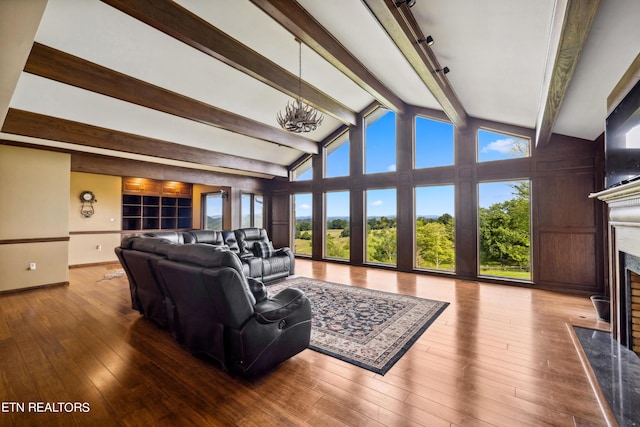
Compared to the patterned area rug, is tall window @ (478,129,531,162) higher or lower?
higher

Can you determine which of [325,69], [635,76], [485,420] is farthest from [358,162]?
[485,420]

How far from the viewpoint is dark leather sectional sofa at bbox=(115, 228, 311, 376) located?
6.70 ft

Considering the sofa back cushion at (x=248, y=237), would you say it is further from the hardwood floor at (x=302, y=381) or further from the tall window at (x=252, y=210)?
the tall window at (x=252, y=210)

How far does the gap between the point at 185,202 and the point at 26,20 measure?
8.49 meters

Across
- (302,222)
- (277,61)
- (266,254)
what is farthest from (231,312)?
(302,222)

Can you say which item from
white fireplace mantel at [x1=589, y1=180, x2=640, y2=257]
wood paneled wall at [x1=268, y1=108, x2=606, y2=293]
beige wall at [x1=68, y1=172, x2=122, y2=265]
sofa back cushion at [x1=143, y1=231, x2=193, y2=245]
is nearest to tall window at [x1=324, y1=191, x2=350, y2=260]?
wood paneled wall at [x1=268, y1=108, x2=606, y2=293]

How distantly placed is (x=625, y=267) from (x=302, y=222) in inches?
270

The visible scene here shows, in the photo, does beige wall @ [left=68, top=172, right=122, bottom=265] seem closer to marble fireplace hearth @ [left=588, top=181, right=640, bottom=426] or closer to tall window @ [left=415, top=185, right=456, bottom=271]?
tall window @ [left=415, top=185, right=456, bottom=271]

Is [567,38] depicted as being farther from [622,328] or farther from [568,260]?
[568,260]

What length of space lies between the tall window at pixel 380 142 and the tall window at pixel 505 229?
2.17 m

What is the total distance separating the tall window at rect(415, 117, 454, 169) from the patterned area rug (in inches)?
129

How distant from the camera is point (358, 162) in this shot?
7.11 metres

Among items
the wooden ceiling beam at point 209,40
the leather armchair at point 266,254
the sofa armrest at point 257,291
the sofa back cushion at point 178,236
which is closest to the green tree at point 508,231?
the leather armchair at point 266,254

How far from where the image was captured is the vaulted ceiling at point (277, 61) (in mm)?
2275
